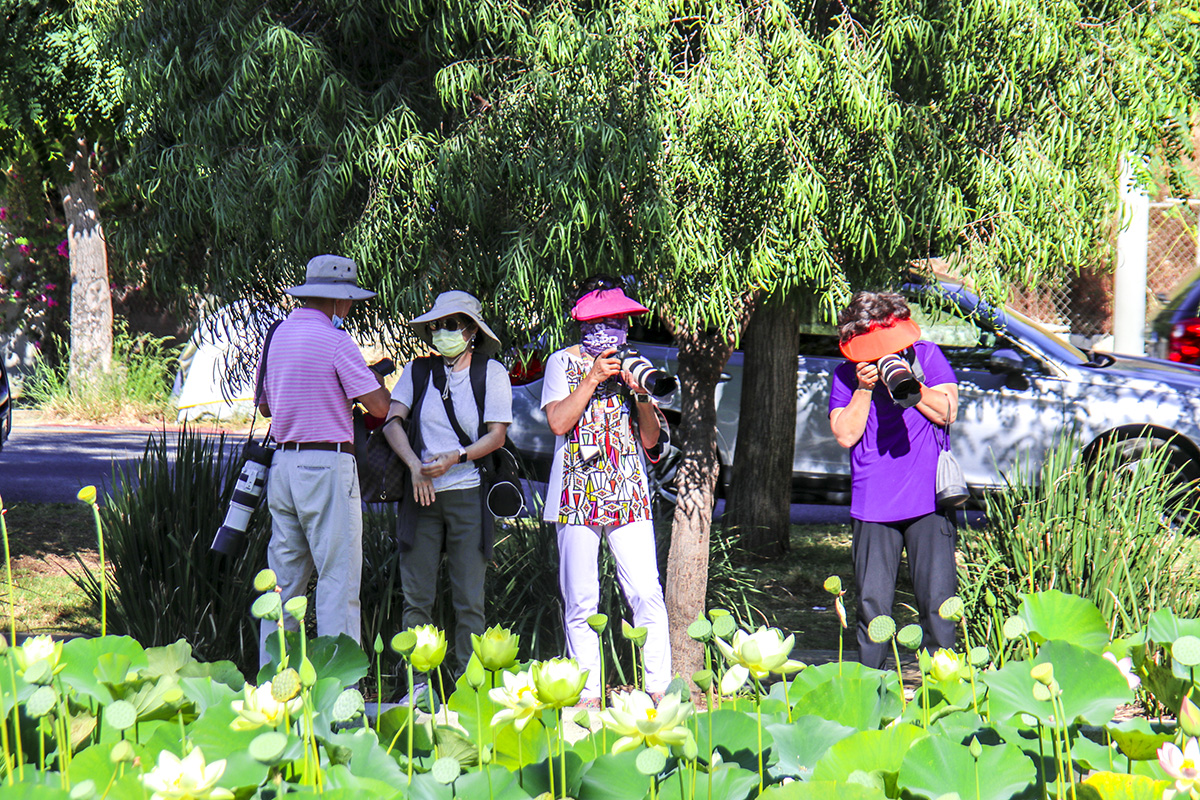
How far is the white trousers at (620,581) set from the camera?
4.07m

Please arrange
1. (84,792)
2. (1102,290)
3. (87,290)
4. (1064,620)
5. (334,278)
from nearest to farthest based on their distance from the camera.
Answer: (84,792) → (1064,620) → (334,278) → (87,290) → (1102,290)

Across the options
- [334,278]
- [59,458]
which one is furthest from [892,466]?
[59,458]

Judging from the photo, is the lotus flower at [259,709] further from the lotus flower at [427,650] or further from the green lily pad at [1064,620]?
the green lily pad at [1064,620]

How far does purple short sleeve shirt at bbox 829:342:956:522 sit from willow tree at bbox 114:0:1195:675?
370 mm

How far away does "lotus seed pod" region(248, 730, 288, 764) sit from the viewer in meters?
1.27

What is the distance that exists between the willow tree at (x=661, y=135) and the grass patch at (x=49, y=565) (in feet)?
8.19

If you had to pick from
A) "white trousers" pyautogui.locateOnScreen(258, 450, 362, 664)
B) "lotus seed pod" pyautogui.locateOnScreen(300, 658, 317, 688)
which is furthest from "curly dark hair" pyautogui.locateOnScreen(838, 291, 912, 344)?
"lotus seed pod" pyautogui.locateOnScreen(300, 658, 317, 688)

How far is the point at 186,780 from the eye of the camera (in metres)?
1.25

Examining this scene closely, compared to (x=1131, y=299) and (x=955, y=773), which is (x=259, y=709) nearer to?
(x=955, y=773)

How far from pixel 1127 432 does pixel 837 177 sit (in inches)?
199

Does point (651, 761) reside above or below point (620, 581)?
above

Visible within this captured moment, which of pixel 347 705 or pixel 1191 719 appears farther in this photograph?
pixel 347 705

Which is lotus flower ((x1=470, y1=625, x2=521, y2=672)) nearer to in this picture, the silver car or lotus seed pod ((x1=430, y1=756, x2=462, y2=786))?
lotus seed pod ((x1=430, y1=756, x2=462, y2=786))

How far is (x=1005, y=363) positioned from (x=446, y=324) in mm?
5122
